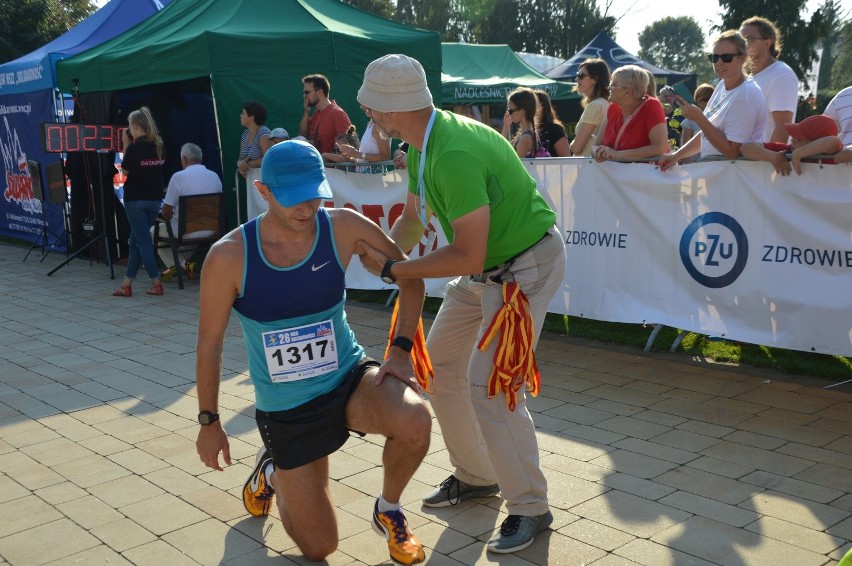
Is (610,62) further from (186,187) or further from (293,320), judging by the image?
(293,320)

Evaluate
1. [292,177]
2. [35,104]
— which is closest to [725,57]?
[292,177]

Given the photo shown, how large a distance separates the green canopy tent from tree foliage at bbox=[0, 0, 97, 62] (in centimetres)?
1868

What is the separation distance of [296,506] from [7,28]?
94.0 feet

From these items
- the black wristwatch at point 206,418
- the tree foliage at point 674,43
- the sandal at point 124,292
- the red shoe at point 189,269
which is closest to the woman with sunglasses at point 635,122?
the black wristwatch at point 206,418

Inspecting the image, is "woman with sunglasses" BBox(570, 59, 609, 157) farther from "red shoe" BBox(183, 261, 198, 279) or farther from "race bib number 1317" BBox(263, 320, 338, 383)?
"red shoe" BBox(183, 261, 198, 279)

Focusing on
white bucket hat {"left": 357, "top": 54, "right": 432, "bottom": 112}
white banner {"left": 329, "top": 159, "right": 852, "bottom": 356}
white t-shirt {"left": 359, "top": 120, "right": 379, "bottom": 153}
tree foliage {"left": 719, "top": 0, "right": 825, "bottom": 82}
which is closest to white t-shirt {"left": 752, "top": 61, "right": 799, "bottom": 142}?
white banner {"left": 329, "top": 159, "right": 852, "bottom": 356}

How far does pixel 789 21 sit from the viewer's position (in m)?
32.2

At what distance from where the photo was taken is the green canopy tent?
10.4 meters

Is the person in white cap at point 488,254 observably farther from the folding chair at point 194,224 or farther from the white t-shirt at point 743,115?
→ the folding chair at point 194,224

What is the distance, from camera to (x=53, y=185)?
40.3ft

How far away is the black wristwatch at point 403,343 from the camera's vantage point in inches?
139

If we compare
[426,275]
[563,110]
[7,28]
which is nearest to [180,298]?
[426,275]

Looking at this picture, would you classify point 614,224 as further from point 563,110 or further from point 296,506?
point 563,110

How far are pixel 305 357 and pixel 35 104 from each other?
37.3 feet
